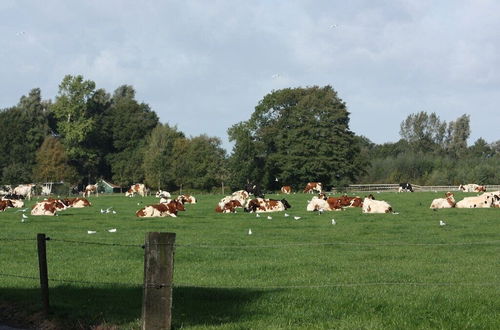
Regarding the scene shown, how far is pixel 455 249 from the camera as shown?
58.3ft

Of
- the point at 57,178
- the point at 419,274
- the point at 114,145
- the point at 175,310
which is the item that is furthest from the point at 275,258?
the point at 114,145

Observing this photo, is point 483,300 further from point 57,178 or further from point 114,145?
point 114,145

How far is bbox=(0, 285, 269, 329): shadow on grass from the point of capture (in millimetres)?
9953

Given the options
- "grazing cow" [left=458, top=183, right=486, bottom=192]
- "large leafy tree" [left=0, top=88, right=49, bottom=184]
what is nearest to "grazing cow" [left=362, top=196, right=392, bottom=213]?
"grazing cow" [left=458, top=183, right=486, bottom=192]

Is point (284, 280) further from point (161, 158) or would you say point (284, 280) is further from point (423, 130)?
point (423, 130)

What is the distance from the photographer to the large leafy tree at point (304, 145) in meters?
87.8

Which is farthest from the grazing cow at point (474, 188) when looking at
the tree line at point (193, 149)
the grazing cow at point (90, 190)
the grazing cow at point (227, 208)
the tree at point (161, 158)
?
the tree at point (161, 158)

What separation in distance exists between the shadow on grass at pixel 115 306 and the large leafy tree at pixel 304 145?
7467 cm

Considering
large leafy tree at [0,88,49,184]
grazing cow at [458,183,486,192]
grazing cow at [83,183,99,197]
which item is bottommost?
grazing cow at [458,183,486,192]

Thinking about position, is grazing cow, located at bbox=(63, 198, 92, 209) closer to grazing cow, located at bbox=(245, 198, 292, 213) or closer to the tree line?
grazing cow, located at bbox=(245, 198, 292, 213)

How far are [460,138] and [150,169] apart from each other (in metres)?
79.1

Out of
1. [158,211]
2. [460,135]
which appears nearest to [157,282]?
[158,211]

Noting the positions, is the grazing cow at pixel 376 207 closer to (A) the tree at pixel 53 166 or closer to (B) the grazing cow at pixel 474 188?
(B) the grazing cow at pixel 474 188

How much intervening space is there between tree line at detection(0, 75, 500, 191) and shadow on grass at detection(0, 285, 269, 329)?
73.7m
